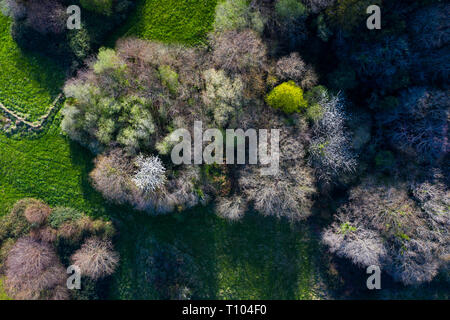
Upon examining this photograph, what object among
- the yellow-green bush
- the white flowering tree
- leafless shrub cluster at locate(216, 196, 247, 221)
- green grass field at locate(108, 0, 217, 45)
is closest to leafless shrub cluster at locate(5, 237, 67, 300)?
the white flowering tree

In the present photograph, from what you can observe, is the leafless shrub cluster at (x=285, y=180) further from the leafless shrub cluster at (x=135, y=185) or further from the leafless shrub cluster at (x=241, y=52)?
the leafless shrub cluster at (x=241, y=52)

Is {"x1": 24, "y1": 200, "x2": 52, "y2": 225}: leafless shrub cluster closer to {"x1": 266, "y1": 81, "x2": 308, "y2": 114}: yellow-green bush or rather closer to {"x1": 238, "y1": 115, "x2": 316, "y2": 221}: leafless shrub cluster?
{"x1": 238, "y1": 115, "x2": 316, "y2": 221}: leafless shrub cluster

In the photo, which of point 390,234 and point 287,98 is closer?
point 287,98

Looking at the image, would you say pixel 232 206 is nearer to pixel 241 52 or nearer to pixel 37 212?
pixel 241 52

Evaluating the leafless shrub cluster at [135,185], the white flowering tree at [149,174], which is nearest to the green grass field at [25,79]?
the leafless shrub cluster at [135,185]

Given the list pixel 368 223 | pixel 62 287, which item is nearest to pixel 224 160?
pixel 368 223

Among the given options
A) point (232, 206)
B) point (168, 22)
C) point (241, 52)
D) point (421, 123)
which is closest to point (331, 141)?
point (421, 123)
